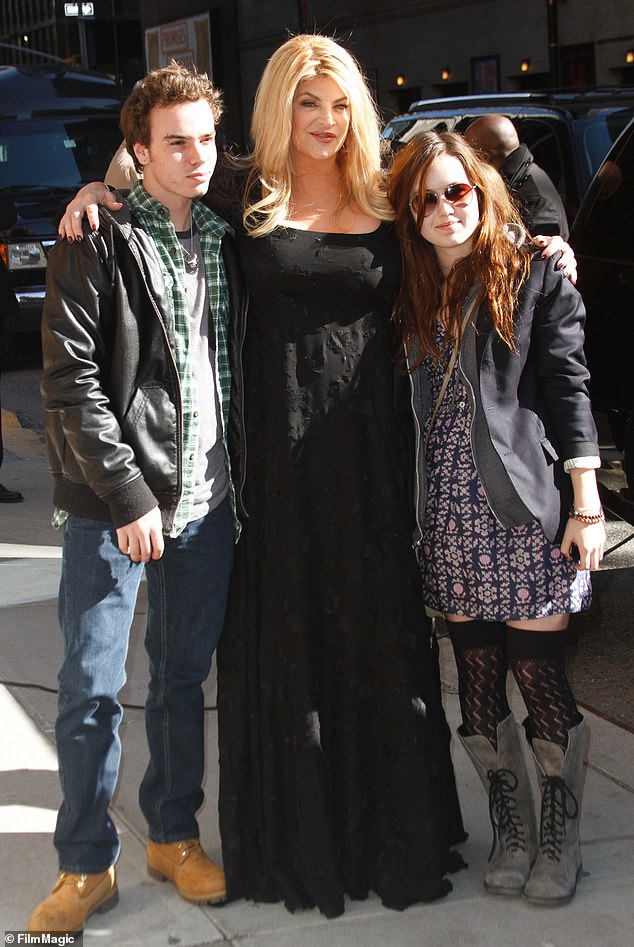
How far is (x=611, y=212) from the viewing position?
5.25 metres

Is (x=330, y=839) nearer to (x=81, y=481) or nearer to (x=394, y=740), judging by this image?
(x=394, y=740)

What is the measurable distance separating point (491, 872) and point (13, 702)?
198 cm

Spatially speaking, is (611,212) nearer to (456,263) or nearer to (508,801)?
(456,263)

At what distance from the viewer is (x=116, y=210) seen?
120 inches

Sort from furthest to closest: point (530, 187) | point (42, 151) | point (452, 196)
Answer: point (42, 151), point (530, 187), point (452, 196)

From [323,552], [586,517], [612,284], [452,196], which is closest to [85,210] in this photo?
[452,196]

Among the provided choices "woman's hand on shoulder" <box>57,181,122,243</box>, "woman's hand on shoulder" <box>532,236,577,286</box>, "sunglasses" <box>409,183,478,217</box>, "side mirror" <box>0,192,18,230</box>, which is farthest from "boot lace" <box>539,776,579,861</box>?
"side mirror" <box>0,192,18,230</box>

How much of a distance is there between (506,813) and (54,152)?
10781mm

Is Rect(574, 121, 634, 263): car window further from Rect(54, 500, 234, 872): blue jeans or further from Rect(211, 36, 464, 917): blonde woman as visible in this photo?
Rect(54, 500, 234, 872): blue jeans

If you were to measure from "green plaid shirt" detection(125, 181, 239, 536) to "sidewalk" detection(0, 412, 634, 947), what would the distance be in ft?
3.16

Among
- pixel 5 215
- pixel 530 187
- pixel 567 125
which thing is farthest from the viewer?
pixel 5 215

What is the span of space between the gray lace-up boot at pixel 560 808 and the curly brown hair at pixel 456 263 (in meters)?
1.02

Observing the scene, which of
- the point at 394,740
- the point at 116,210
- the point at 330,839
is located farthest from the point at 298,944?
the point at 116,210

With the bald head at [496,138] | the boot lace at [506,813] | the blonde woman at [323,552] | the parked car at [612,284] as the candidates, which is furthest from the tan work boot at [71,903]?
the bald head at [496,138]
